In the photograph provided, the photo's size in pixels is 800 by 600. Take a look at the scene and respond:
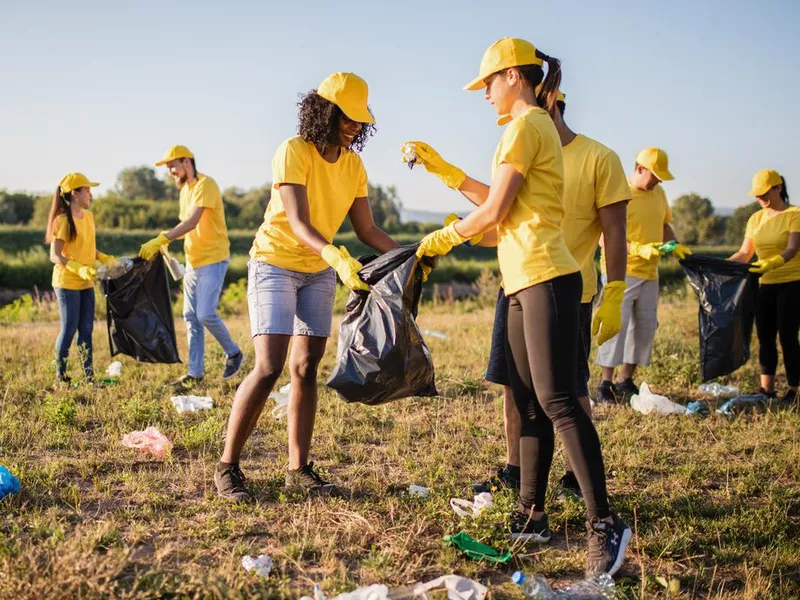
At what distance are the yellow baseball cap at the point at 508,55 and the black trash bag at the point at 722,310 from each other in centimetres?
327

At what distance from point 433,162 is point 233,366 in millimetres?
3057

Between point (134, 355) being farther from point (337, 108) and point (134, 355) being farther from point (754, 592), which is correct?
point (754, 592)

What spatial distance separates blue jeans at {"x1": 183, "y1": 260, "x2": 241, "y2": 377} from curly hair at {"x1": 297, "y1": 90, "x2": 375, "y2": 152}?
2.74m

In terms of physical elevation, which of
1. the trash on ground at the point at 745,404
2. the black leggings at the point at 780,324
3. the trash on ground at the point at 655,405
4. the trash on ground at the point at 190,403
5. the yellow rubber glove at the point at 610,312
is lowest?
the trash on ground at the point at 745,404

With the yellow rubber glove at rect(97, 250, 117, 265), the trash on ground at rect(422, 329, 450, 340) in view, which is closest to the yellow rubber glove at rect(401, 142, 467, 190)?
the yellow rubber glove at rect(97, 250, 117, 265)

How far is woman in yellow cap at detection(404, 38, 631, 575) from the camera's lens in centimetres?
264

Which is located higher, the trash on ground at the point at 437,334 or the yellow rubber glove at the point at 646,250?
the yellow rubber glove at the point at 646,250

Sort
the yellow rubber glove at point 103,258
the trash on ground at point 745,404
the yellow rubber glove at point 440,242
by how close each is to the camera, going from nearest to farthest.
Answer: the yellow rubber glove at point 440,242 → the trash on ground at point 745,404 → the yellow rubber glove at point 103,258

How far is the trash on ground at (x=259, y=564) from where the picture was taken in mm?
2545

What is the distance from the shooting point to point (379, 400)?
310cm

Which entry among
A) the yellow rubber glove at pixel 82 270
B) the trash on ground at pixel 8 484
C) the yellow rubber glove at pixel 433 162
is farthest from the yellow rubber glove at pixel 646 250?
the trash on ground at pixel 8 484

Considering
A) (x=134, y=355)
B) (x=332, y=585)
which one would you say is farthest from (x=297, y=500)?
(x=134, y=355)

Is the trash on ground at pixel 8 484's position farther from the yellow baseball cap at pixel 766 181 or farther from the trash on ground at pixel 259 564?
the yellow baseball cap at pixel 766 181

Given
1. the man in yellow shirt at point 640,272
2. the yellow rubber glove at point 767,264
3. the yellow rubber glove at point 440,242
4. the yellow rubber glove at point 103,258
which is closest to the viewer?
the yellow rubber glove at point 440,242
